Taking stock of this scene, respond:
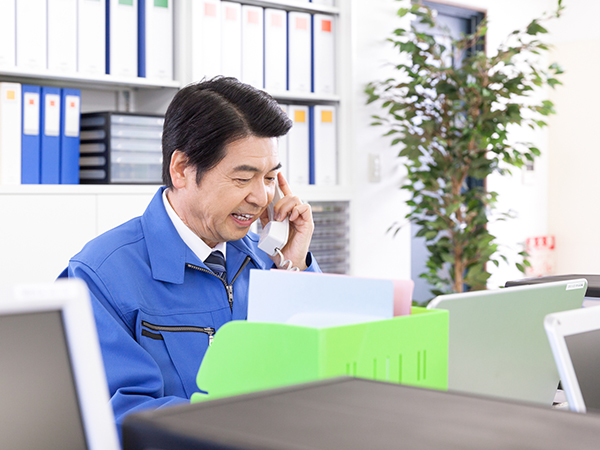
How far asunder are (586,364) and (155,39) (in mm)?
2139

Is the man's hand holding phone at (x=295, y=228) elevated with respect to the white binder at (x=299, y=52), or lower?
lower

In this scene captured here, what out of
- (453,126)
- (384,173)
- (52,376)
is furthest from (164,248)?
(453,126)

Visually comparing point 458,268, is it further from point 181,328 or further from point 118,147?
point 181,328

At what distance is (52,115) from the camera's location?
2.36m

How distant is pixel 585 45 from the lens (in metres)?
4.57

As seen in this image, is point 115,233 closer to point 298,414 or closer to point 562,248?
point 298,414

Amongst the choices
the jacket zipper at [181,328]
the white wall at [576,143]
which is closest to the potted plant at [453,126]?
the white wall at [576,143]

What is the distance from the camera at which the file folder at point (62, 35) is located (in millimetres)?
2320

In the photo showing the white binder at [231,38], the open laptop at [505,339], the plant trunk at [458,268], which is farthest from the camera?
the plant trunk at [458,268]

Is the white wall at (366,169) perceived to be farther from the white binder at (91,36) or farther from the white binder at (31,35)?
the white binder at (31,35)

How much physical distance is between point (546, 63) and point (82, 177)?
134 inches

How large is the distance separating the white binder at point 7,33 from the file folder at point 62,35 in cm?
11

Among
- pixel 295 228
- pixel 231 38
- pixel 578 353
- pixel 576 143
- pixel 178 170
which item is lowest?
pixel 578 353

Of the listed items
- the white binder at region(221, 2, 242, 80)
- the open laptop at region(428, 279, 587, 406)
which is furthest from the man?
the white binder at region(221, 2, 242, 80)
